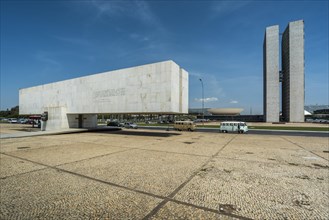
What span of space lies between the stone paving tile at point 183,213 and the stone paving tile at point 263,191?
0.41 meters

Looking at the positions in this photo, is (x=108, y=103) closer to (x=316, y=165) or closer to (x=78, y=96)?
(x=78, y=96)

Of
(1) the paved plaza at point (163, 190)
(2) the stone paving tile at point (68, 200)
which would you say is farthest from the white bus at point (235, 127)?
(2) the stone paving tile at point (68, 200)

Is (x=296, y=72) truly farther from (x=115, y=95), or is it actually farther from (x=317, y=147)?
(x=115, y=95)

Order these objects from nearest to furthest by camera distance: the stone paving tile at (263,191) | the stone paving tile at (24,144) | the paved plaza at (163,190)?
the paved plaza at (163,190), the stone paving tile at (263,191), the stone paving tile at (24,144)

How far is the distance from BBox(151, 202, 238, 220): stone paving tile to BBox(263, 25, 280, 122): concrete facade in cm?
8600

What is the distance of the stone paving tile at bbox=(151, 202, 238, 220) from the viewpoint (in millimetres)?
4479

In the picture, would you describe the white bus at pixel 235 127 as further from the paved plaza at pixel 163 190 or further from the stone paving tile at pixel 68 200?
the stone paving tile at pixel 68 200

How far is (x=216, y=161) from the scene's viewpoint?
34.2 ft

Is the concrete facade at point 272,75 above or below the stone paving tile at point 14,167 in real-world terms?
above

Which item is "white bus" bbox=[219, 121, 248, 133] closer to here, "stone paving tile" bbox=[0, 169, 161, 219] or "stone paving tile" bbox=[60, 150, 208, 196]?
"stone paving tile" bbox=[60, 150, 208, 196]

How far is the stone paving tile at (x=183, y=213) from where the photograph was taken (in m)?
4.48

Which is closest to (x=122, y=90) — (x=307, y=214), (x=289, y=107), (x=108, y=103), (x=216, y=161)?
(x=108, y=103)

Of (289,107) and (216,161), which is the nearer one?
(216,161)

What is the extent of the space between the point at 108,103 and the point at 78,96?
761 cm
